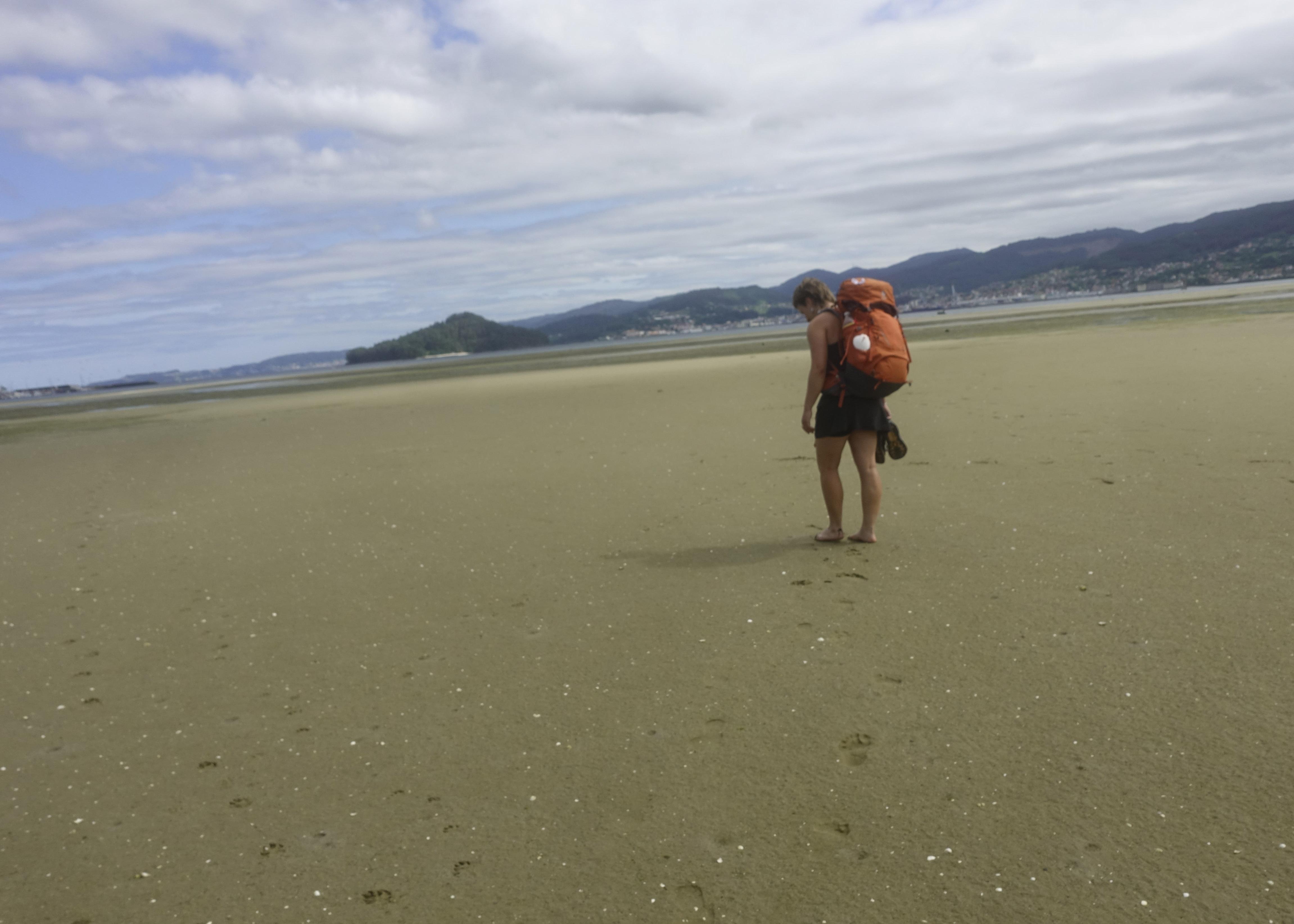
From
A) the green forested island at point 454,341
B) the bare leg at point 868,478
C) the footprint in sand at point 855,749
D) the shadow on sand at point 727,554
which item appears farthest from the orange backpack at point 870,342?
the green forested island at point 454,341

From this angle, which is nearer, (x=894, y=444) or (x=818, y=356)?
(x=818, y=356)

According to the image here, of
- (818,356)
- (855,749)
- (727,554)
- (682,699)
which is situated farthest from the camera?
(727,554)

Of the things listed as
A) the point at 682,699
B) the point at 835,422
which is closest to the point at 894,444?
the point at 835,422

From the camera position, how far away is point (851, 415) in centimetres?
696

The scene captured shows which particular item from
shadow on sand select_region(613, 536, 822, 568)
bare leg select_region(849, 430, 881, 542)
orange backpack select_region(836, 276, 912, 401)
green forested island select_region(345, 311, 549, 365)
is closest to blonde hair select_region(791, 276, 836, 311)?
orange backpack select_region(836, 276, 912, 401)

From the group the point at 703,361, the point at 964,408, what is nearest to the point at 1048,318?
the point at 703,361

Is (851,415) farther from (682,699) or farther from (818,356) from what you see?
(682,699)

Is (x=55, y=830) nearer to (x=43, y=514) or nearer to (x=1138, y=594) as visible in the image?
(x=1138, y=594)

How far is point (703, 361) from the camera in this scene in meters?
37.2

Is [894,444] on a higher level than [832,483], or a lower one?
higher

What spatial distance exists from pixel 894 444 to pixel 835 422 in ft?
1.73

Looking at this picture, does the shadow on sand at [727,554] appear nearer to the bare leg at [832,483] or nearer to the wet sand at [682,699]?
the wet sand at [682,699]

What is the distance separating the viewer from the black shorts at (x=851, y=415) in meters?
6.92

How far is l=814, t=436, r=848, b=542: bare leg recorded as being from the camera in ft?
23.1
